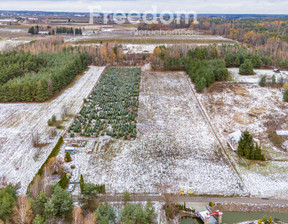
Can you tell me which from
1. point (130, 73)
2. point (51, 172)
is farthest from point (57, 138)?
point (130, 73)

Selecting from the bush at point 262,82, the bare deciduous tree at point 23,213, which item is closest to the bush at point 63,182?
the bare deciduous tree at point 23,213

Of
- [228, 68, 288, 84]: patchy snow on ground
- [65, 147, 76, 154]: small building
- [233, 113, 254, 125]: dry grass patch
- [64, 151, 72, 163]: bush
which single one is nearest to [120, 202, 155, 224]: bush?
[64, 151, 72, 163]: bush

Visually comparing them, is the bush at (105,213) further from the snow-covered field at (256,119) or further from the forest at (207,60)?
the forest at (207,60)

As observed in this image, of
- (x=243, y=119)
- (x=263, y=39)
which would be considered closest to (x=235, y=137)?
(x=243, y=119)

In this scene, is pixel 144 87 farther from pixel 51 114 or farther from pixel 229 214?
pixel 229 214

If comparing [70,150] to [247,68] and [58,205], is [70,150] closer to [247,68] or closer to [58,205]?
[58,205]

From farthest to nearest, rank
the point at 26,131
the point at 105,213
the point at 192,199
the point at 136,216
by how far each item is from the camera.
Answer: the point at 26,131 < the point at 192,199 < the point at 105,213 < the point at 136,216

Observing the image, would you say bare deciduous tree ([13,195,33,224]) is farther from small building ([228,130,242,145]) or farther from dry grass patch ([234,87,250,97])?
dry grass patch ([234,87,250,97])
